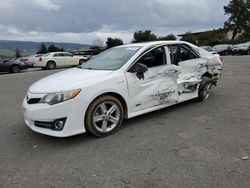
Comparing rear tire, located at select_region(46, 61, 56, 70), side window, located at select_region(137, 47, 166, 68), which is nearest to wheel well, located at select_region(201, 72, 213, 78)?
side window, located at select_region(137, 47, 166, 68)

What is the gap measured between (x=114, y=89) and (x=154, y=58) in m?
Result: 1.33

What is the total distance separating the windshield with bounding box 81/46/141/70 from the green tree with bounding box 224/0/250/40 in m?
69.5

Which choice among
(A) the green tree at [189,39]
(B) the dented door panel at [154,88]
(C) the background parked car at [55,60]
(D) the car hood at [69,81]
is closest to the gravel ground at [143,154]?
(B) the dented door panel at [154,88]

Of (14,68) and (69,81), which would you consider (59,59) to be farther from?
(69,81)

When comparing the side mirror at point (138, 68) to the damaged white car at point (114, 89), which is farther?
the side mirror at point (138, 68)

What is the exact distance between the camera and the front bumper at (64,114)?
14.9 ft

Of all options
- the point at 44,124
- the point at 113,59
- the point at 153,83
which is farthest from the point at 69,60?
the point at 44,124

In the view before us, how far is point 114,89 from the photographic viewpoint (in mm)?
5078

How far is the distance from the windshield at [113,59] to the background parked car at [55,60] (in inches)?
709

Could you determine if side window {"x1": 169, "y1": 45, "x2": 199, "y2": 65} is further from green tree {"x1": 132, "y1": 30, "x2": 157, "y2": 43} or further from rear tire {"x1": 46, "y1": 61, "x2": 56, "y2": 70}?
green tree {"x1": 132, "y1": 30, "x2": 157, "y2": 43}

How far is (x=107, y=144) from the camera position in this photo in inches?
184

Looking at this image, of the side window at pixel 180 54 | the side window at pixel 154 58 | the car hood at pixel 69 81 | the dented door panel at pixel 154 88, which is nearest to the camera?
the car hood at pixel 69 81

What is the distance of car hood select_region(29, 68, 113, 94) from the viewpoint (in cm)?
473

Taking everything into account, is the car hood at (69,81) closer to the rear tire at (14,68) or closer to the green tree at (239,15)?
the rear tire at (14,68)
